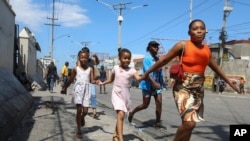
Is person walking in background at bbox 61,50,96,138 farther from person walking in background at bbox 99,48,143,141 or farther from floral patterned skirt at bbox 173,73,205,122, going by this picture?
floral patterned skirt at bbox 173,73,205,122

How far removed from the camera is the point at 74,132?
8.20 meters

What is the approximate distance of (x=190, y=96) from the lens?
5203 mm

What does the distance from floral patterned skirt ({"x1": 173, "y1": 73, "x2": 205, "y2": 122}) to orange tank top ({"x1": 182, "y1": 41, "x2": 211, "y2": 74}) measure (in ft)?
0.26

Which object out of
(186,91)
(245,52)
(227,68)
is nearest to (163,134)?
(186,91)

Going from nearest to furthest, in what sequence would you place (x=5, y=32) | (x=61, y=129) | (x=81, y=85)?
(x=81, y=85) < (x=61, y=129) < (x=5, y=32)

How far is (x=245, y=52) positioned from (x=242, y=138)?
54718 mm

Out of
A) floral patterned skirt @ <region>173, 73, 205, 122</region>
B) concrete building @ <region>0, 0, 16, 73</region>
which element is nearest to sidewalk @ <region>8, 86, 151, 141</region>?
floral patterned skirt @ <region>173, 73, 205, 122</region>

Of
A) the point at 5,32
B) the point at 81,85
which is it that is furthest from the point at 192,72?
the point at 5,32

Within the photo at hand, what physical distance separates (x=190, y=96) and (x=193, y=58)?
1.50ft

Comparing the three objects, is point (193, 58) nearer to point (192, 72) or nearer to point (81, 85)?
point (192, 72)

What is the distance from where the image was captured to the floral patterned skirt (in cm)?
512

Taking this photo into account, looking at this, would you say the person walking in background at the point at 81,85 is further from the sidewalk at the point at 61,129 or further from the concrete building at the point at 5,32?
the concrete building at the point at 5,32

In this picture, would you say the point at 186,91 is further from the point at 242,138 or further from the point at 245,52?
the point at 245,52

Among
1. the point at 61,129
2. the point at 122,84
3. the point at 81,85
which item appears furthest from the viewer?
the point at 61,129
